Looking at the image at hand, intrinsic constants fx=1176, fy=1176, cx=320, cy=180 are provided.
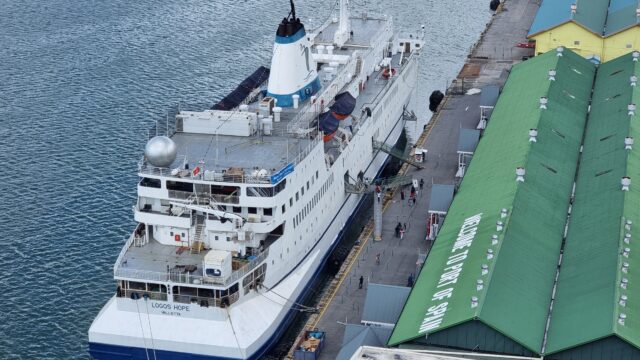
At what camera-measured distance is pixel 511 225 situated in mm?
64125

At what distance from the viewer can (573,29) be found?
101625 mm

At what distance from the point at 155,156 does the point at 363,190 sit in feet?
63.4

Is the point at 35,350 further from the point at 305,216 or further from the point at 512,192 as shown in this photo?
the point at 512,192

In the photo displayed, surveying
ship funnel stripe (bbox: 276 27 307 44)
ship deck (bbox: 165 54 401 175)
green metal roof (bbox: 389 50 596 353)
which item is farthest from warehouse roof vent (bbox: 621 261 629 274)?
ship funnel stripe (bbox: 276 27 307 44)

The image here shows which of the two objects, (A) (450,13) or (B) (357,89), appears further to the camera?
(A) (450,13)

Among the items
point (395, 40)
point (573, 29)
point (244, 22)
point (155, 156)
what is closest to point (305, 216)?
point (155, 156)

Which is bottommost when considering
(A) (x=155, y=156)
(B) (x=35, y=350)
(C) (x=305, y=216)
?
(B) (x=35, y=350)

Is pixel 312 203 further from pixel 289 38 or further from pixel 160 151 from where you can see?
pixel 289 38

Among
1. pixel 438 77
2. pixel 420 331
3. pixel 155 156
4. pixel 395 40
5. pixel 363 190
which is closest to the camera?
pixel 420 331

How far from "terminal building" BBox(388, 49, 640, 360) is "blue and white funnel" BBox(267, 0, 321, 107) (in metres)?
12.9

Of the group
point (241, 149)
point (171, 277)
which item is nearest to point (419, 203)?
point (241, 149)

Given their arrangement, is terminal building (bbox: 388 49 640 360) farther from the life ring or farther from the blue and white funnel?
the blue and white funnel

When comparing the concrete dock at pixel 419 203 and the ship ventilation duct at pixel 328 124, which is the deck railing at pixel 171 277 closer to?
the concrete dock at pixel 419 203

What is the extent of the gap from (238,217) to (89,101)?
137 feet
